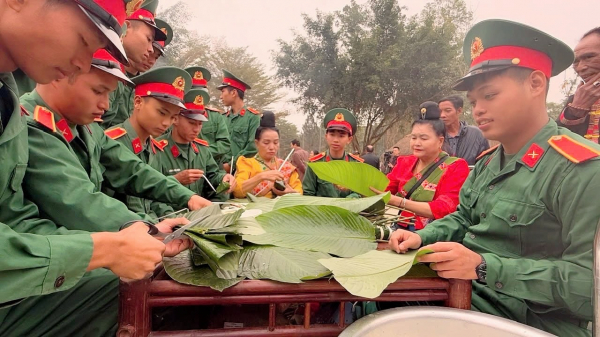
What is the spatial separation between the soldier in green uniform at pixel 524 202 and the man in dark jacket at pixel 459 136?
105 inches

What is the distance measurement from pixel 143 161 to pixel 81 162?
31.9 inches

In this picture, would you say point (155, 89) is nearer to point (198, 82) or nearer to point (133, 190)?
point (133, 190)

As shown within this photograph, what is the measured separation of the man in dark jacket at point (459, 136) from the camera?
4055 millimetres

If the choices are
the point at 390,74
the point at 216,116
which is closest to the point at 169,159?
the point at 216,116

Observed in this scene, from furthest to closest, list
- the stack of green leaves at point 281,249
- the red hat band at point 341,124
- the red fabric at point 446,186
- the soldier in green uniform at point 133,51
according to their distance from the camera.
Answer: the red hat band at point 341,124, the soldier in green uniform at point 133,51, the red fabric at point 446,186, the stack of green leaves at point 281,249

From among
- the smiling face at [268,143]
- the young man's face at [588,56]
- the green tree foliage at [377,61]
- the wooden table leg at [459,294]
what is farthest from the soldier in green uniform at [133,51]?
the green tree foliage at [377,61]

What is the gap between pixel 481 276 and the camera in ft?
3.57

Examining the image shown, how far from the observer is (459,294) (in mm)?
1047

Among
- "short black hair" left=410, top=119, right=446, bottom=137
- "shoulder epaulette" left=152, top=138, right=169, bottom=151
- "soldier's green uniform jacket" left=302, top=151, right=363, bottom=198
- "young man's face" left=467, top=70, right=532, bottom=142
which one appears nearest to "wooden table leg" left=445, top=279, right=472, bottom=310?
"young man's face" left=467, top=70, right=532, bottom=142

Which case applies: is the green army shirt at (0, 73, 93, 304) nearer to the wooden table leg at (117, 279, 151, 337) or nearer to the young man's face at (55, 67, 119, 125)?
the wooden table leg at (117, 279, 151, 337)

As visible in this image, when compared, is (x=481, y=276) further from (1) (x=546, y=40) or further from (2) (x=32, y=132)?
(2) (x=32, y=132)

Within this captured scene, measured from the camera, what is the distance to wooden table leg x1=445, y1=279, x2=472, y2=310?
1044 millimetres

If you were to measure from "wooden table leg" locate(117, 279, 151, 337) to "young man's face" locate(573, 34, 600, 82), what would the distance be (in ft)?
8.39

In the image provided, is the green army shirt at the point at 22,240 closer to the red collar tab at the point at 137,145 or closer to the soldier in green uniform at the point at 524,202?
the soldier in green uniform at the point at 524,202
